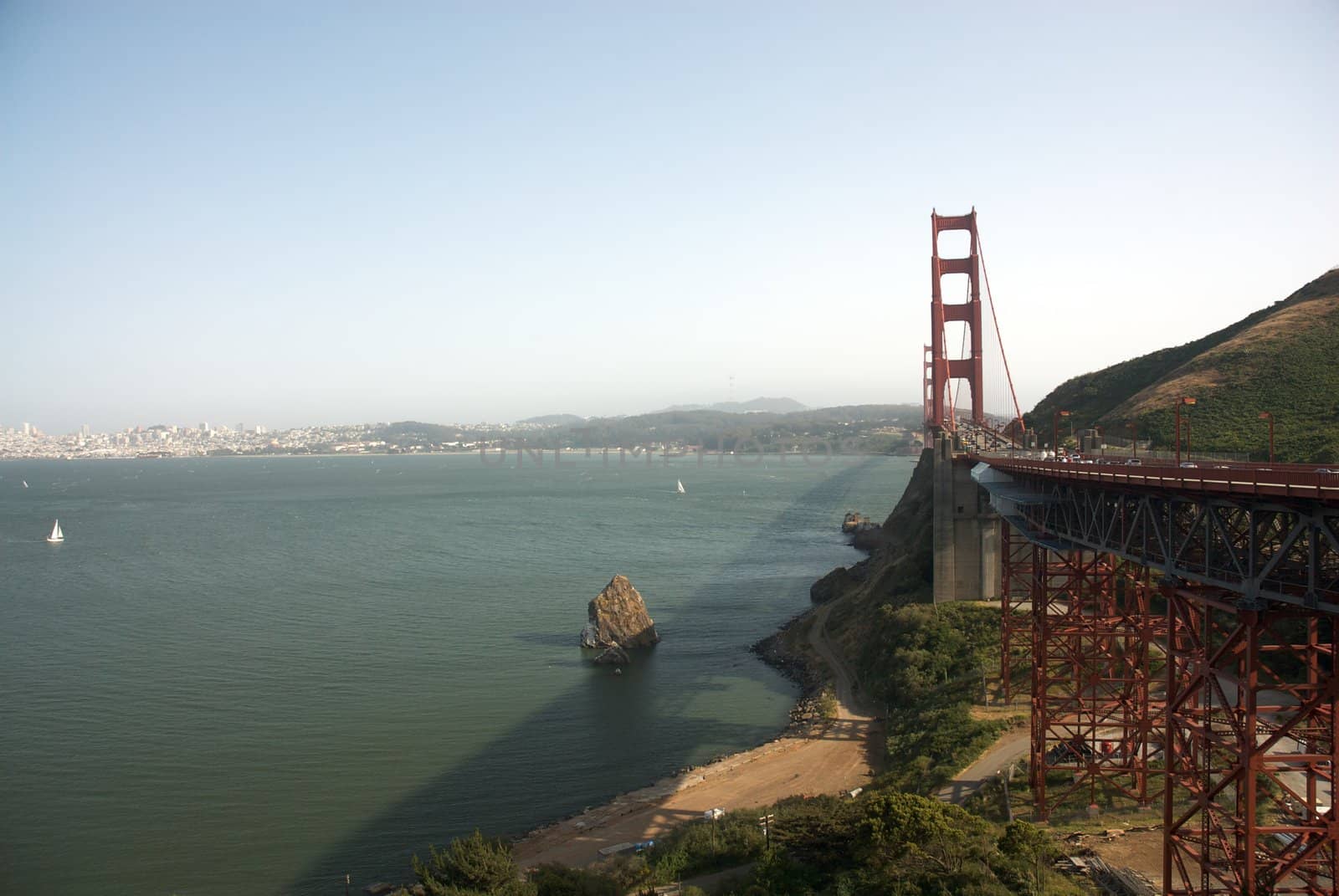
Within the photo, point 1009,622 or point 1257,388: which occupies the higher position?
point 1257,388

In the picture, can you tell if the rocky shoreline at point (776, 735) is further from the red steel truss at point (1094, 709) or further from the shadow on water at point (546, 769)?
the red steel truss at point (1094, 709)

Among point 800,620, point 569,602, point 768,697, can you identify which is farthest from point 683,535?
point 768,697

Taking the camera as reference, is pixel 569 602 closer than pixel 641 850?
No

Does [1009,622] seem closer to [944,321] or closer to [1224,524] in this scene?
[1224,524]

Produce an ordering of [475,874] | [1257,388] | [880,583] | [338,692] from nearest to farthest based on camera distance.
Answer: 1. [475,874]
2. [338,692]
3. [880,583]
4. [1257,388]

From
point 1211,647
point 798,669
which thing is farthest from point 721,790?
point 1211,647

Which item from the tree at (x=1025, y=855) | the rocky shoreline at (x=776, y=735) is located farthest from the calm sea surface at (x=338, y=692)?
the tree at (x=1025, y=855)

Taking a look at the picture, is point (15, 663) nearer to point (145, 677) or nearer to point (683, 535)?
point (145, 677)

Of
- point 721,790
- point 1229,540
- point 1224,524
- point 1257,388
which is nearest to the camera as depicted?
point 1229,540
